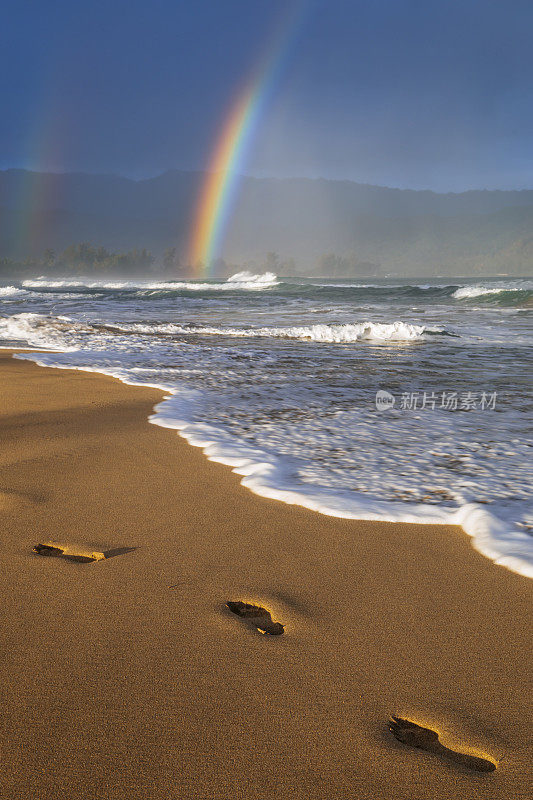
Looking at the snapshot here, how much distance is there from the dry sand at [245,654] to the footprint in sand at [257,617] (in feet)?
0.10

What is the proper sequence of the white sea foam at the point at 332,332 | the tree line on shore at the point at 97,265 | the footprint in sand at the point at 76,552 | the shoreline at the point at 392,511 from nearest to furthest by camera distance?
the footprint in sand at the point at 76,552
the shoreline at the point at 392,511
the white sea foam at the point at 332,332
the tree line on shore at the point at 97,265

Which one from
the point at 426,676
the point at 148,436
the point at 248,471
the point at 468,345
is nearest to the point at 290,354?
the point at 468,345

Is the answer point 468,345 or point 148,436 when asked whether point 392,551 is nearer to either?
point 148,436

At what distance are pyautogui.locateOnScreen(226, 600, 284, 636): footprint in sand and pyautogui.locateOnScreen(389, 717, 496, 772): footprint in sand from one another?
47 centimetres

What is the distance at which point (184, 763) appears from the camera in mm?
1197

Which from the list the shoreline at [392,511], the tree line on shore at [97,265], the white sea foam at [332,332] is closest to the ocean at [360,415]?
the shoreline at [392,511]

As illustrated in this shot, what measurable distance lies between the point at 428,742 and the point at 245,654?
540 millimetres

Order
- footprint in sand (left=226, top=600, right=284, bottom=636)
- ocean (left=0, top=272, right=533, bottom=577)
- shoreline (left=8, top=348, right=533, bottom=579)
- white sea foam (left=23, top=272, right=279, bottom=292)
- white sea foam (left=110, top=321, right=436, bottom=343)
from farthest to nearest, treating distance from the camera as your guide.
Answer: white sea foam (left=23, top=272, right=279, bottom=292) < white sea foam (left=110, top=321, right=436, bottom=343) < ocean (left=0, top=272, right=533, bottom=577) < shoreline (left=8, top=348, right=533, bottom=579) < footprint in sand (left=226, top=600, right=284, bottom=636)
